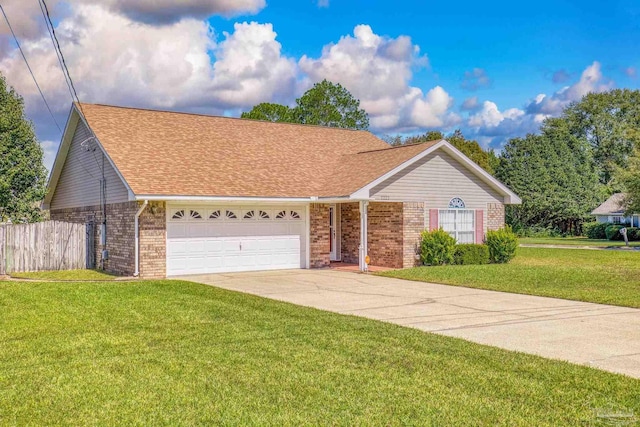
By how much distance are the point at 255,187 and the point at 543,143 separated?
42.1 m

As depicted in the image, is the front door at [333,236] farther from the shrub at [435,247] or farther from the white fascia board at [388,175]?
the white fascia board at [388,175]

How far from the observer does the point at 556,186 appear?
53.0 meters

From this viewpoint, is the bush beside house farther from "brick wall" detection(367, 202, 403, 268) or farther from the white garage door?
the white garage door

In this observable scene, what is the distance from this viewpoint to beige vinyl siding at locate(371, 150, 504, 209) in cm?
2006

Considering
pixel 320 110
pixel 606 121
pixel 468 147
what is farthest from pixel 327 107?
pixel 606 121

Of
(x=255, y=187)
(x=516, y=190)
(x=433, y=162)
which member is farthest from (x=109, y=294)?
(x=516, y=190)

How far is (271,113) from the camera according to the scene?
51125 mm

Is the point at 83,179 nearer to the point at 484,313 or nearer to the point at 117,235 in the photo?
the point at 117,235

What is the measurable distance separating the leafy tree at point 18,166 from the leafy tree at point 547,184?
39143 mm

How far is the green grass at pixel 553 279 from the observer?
1347cm

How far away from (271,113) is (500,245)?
32.6 meters

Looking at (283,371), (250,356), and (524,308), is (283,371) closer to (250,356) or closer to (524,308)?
(250,356)

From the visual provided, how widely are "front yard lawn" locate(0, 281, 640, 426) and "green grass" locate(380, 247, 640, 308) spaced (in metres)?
5.98

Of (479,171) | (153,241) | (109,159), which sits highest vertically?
(109,159)
